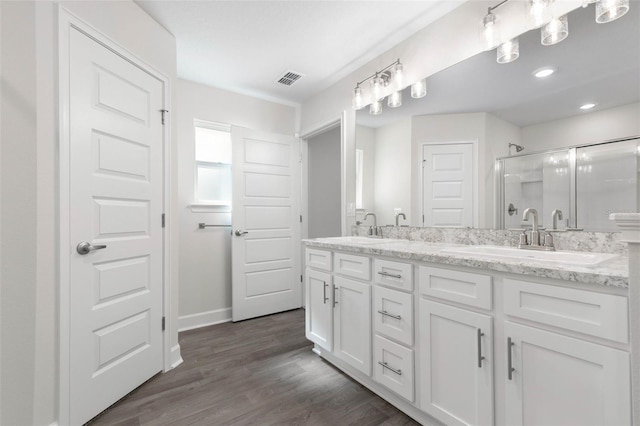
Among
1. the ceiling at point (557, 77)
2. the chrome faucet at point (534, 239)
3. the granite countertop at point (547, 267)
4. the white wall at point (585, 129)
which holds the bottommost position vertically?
the granite countertop at point (547, 267)

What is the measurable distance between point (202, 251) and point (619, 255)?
10.3 feet

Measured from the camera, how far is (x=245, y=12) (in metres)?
2.04

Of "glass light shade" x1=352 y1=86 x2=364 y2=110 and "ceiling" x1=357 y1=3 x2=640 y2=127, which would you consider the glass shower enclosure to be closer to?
"ceiling" x1=357 y1=3 x2=640 y2=127

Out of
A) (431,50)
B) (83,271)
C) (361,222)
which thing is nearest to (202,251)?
(83,271)

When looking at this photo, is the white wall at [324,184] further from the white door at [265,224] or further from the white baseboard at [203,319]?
the white baseboard at [203,319]

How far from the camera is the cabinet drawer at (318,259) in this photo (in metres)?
2.17

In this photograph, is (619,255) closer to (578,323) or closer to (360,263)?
(578,323)

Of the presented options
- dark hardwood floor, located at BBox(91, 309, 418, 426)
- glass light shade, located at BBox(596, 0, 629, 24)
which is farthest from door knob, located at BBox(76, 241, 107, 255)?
glass light shade, located at BBox(596, 0, 629, 24)

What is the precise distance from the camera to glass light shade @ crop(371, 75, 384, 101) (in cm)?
244

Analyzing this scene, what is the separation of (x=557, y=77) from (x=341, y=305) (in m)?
1.82

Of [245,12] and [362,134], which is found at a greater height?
[245,12]

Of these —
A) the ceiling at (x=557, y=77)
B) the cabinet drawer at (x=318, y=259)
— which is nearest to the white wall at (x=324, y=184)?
the cabinet drawer at (x=318, y=259)

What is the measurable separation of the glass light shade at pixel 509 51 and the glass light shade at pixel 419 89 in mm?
515

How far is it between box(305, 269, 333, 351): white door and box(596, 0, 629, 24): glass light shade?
6.60 ft
